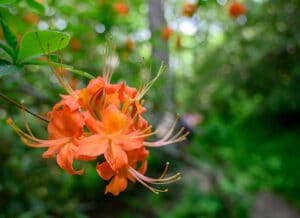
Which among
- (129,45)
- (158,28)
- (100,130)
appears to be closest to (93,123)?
(100,130)

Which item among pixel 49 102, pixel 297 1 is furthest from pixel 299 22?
pixel 49 102

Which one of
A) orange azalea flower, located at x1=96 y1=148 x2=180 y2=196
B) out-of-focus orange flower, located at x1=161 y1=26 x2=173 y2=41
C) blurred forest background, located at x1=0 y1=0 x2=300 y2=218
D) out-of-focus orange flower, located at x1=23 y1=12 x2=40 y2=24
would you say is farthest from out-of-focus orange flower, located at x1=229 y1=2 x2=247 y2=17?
orange azalea flower, located at x1=96 y1=148 x2=180 y2=196

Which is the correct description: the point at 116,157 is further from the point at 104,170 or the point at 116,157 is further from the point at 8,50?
the point at 8,50

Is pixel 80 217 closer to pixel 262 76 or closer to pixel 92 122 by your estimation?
pixel 92 122

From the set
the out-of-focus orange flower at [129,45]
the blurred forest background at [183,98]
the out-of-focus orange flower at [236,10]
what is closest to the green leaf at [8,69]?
the blurred forest background at [183,98]

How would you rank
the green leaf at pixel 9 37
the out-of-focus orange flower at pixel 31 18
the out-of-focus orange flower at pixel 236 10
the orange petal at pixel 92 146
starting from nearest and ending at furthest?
the orange petal at pixel 92 146 < the green leaf at pixel 9 37 < the out-of-focus orange flower at pixel 31 18 < the out-of-focus orange flower at pixel 236 10

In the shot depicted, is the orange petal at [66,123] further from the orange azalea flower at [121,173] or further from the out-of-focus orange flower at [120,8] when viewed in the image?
the out-of-focus orange flower at [120,8]

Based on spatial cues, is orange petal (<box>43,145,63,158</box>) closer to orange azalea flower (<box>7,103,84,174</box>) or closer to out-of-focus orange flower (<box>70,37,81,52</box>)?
orange azalea flower (<box>7,103,84,174</box>)

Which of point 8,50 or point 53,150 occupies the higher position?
point 8,50
